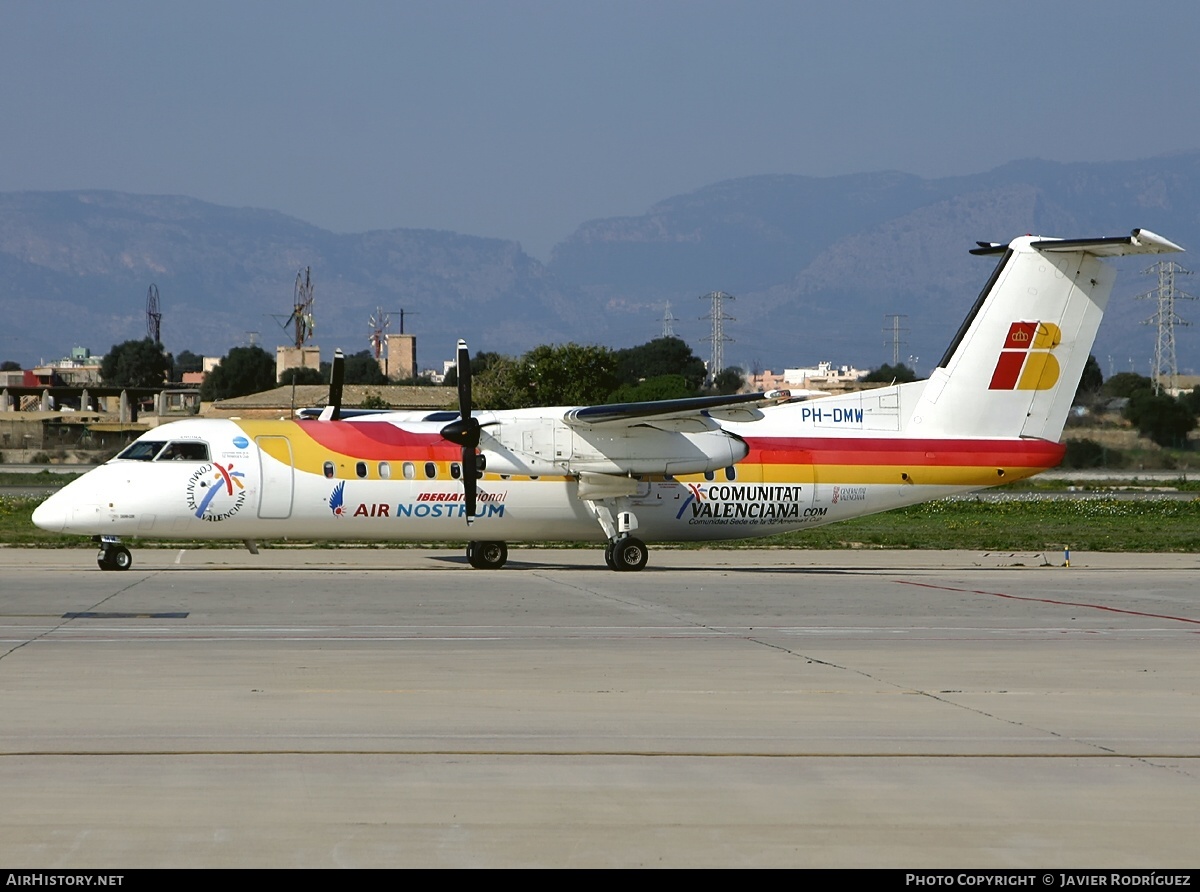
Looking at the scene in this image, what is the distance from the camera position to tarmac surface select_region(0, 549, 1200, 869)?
7.78m

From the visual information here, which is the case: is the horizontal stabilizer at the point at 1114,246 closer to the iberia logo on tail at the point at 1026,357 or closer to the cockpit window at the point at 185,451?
the iberia logo on tail at the point at 1026,357

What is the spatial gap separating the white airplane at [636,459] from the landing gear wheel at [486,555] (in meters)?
0.04

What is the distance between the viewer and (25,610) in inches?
709

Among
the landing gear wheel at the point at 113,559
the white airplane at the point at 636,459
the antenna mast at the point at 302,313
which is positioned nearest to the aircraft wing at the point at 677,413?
the white airplane at the point at 636,459

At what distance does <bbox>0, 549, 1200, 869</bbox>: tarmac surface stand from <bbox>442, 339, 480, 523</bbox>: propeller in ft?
15.1

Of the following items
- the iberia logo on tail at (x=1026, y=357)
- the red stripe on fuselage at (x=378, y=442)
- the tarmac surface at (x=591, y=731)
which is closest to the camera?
the tarmac surface at (x=591, y=731)

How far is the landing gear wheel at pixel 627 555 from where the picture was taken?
87.0 feet

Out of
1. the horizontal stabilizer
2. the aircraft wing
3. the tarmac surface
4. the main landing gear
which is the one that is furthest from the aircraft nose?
the horizontal stabilizer

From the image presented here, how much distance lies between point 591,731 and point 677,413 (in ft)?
47.9

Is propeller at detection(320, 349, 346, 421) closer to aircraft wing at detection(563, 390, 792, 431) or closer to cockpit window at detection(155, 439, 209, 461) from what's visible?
cockpit window at detection(155, 439, 209, 461)
